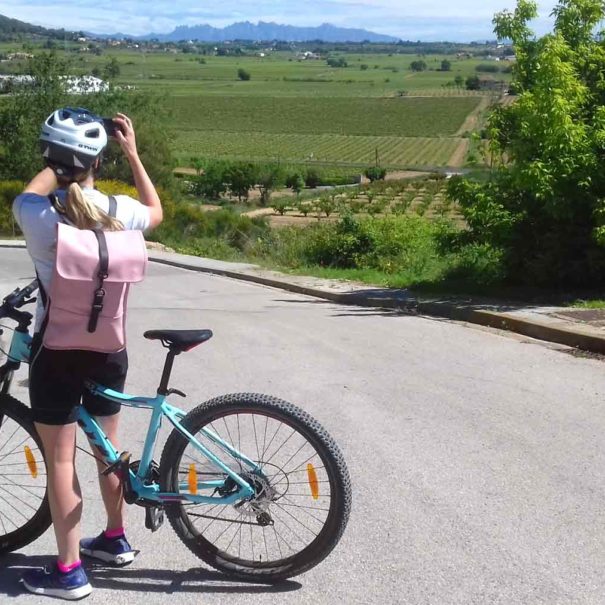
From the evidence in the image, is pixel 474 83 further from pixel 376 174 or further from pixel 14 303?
pixel 14 303

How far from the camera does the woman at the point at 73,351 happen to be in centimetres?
358

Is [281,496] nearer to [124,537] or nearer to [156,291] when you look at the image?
[124,537]

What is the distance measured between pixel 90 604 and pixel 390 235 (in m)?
17.5

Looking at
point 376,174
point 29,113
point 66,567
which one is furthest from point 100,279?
point 376,174

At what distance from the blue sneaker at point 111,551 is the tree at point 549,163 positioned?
27.9ft

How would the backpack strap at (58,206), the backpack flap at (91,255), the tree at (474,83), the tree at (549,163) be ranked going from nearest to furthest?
the backpack flap at (91,255) < the backpack strap at (58,206) < the tree at (549,163) < the tree at (474,83)

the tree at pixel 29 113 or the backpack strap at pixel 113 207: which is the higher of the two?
the backpack strap at pixel 113 207

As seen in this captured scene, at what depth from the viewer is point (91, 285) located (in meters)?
3.50

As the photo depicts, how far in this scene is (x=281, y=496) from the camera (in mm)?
4090

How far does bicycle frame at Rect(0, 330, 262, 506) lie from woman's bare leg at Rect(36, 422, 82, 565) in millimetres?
126

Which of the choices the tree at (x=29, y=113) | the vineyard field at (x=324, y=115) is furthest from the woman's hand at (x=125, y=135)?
the vineyard field at (x=324, y=115)

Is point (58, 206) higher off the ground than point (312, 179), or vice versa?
point (58, 206)

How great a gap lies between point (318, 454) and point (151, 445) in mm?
668

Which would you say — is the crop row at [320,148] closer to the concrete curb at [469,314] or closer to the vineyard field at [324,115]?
the vineyard field at [324,115]
